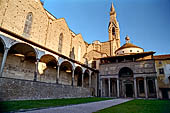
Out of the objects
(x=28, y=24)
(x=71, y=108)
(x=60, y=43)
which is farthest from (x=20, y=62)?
(x=71, y=108)

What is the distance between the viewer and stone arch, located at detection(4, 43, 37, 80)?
38.5 feet

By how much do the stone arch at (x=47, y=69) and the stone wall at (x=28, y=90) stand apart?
4.28m

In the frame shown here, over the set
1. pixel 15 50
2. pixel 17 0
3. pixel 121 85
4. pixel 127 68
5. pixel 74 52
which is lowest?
pixel 121 85

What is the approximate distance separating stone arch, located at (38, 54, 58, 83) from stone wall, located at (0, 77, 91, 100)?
4282mm

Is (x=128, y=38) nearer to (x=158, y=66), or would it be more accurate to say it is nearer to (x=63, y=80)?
(x=158, y=66)

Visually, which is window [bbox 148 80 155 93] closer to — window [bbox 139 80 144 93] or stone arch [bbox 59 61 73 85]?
window [bbox 139 80 144 93]

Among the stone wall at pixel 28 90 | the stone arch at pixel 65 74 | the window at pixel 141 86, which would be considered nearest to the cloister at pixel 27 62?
the stone wall at pixel 28 90

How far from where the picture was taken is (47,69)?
16.3 meters

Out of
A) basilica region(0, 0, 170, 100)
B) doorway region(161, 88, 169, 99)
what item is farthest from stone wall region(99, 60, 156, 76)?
doorway region(161, 88, 169, 99)

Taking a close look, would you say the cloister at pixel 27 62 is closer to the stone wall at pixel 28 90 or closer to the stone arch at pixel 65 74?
the stone wall at pixel 28 90

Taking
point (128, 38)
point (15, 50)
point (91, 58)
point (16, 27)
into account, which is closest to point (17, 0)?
point (16, 27)

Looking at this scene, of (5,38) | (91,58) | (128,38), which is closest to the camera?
(5,38)

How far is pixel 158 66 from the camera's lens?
18359 millimetres

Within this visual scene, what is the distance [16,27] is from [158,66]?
2094 centimetres
